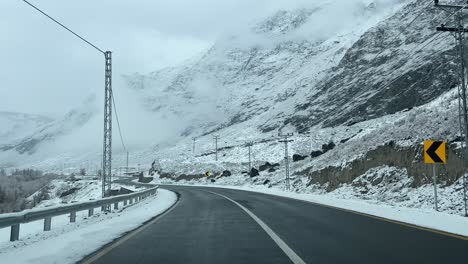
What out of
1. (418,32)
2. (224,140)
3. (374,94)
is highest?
(418,32)

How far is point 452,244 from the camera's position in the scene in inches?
370

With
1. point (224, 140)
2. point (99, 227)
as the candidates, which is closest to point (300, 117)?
point (224, 140)

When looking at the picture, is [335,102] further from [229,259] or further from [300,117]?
[229,259]

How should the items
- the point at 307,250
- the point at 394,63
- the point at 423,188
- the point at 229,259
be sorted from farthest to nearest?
the point at 394,63 → the point at 423,188 → the point at 307,250 → the point at 229,259

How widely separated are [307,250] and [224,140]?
16859cm

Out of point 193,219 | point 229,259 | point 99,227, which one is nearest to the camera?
point 229,259

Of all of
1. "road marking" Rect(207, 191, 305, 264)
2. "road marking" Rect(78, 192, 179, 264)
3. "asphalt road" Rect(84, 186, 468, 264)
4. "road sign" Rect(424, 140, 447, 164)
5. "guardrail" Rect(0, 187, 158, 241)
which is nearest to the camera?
"road marking" Rect(207, 191, 305, 264)

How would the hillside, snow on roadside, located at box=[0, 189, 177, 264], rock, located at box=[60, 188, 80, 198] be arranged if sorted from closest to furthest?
snow on roadside, located at box=[0, 189, 177, 264] → the hillside → rock, located at box=[60, 188, 80, 198]

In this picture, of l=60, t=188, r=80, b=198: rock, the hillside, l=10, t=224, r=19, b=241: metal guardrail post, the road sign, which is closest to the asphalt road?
l=10, t=224, r=19, b=241: metal guardrail post

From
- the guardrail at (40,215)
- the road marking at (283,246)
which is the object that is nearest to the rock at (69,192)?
the guardrail at (40,215)

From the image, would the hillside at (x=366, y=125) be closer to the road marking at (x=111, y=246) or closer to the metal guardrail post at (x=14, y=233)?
the road marking at (x=111, y=246)

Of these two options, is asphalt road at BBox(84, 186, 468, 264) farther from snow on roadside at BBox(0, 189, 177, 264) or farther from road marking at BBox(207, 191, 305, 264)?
snow on roadside at BBox(0, 189, 177, 264)

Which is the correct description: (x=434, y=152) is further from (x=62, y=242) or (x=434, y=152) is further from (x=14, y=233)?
(x=14, y=233)

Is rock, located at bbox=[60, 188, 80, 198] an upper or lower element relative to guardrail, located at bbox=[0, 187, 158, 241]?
lower
